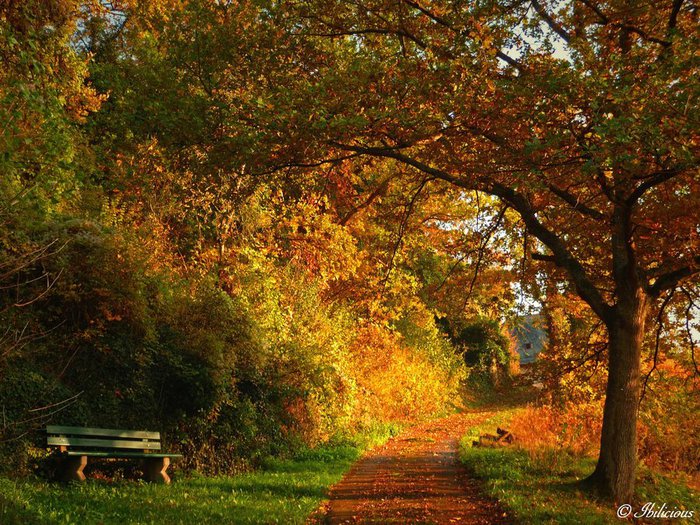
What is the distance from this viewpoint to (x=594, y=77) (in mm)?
7590

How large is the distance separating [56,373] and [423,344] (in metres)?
22.6

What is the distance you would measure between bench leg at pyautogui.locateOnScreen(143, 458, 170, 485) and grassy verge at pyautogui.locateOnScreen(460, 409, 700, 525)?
5.92 metres

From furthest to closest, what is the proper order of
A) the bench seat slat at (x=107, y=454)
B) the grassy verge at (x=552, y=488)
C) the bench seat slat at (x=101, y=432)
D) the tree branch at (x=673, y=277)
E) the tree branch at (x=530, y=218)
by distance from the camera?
1. the tree branch at (x=530, y=218)
2. the tree branch at (x=673, y=277)
3. the bench seat slat at (x=101, y=432)
4. the bench seat slat at (x=107, y=454)
5. the grassy verge at (x=552, y=488)

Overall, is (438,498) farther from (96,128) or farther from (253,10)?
(96,128)

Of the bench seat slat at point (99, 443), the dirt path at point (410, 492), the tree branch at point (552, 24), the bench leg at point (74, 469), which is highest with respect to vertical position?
the tree branch at point (552, 24)

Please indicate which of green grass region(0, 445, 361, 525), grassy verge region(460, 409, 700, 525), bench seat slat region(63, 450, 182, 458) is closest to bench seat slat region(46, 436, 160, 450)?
bench seat slat region(63, 450, 182, 458)

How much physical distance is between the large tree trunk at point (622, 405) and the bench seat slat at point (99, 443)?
322 inches

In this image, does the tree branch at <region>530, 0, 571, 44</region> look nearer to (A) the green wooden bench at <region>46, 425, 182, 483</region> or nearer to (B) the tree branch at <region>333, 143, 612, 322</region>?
(B) the tree branch at <region>333, 143, 612, 322</region>

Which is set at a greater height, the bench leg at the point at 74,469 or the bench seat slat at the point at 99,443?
the bench seat slat at the point at 99,443

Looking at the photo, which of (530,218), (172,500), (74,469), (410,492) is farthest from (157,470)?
(530,218)

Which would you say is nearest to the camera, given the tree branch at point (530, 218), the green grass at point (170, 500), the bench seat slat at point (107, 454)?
the green grass at point (170, 500)

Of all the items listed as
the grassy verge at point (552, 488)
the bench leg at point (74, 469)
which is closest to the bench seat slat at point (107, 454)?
the bench leg at point (74, 469)

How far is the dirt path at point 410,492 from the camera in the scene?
29.2 ft

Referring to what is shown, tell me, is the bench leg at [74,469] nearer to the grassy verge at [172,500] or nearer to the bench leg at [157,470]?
the grassy verge at [172,500]
